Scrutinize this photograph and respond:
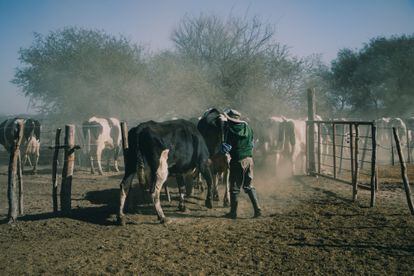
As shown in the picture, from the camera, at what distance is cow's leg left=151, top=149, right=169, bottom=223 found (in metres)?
6.70

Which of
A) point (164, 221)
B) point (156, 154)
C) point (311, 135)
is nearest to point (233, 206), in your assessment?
point (164, 221)

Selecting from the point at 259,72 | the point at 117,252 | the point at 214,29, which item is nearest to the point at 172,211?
the point at 117,252

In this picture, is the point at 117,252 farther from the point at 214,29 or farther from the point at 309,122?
the point at 214,29

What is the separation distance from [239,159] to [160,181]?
5.06ft

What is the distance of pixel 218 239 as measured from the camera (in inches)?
223

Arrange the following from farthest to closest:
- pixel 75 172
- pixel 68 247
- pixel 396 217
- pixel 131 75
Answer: pixel 131 75
pixel 75 172
pixel 396 217
pixel 68 247

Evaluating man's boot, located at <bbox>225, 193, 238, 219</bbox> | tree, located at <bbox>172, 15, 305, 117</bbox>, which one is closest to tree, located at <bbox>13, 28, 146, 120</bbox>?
tree, located at <bbox>172, 15, 305, 117</bbox>

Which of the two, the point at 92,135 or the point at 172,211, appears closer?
the point at 172,211

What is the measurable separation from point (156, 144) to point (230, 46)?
16.2m

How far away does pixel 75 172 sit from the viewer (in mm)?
13539

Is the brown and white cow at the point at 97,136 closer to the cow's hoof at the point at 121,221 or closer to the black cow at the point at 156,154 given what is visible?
the black cow at the point at 156,154

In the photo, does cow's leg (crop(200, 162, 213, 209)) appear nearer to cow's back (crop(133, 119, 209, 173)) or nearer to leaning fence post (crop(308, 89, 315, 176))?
cow's back (crop(133, 119, 209, 173))

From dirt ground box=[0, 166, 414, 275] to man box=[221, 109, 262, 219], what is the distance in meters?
0.40

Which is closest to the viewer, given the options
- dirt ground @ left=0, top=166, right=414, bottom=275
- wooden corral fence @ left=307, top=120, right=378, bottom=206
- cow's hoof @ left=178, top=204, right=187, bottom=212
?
dirt ground @ left=0, top=166, right=414, bottom=275
